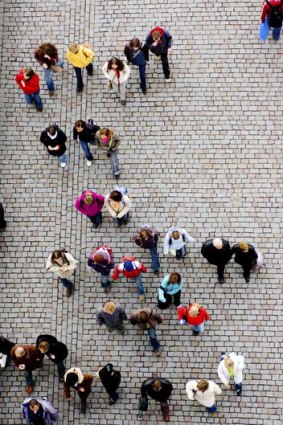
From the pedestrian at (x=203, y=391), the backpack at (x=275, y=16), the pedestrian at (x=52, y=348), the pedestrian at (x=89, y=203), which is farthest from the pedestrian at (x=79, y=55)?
the pedestrian at (x=203, y=391)

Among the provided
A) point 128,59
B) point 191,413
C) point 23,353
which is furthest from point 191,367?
point 128,59

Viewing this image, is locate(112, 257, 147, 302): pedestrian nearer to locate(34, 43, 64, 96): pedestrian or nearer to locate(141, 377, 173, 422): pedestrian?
locate(141, 377, 173, 422): pedestrian

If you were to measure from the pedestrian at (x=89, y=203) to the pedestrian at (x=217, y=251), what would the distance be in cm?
224

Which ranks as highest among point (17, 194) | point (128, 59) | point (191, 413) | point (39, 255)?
point (128, 59)

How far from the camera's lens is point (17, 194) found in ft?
62.1

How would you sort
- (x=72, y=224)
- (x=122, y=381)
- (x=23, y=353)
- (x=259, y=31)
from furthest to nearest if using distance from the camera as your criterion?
1. (x=259, y=31)
2. (x=72, y=224)
3. (x=122, y=381)
4. (x=23, y=353)

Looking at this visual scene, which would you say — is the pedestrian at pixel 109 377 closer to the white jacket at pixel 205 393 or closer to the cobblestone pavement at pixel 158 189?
the cobblestone pavement at pixel 158 189

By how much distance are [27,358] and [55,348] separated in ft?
Answer: 1.79

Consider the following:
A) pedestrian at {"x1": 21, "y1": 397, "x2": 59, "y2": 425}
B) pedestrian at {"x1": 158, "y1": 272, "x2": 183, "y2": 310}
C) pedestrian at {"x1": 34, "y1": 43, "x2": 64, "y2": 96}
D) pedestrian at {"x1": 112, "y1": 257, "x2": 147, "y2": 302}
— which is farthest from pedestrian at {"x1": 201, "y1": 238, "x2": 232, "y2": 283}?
pedestrian at {"x1": 34, "y1": 43, "x2": 64, "y2": 96}

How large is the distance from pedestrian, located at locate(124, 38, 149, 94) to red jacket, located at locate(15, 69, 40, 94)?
2004 millimetres

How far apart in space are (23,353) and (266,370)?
4.74 m

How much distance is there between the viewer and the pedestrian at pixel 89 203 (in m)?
17.1

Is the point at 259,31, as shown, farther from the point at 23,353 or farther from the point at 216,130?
the point at 23,353

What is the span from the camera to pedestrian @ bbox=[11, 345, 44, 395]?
16141mm
